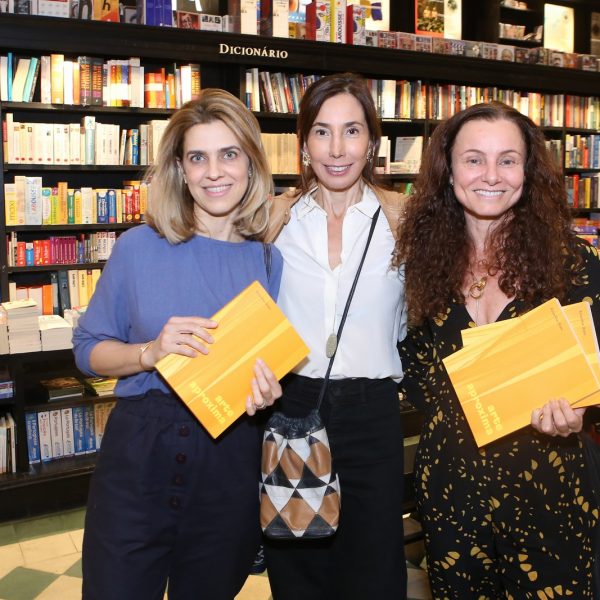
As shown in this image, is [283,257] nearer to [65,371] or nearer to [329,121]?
[329,121]

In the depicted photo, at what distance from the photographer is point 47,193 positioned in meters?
4.55

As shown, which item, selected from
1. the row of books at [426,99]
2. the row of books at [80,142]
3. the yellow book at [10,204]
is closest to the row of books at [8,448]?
the yellow book at [10,204]

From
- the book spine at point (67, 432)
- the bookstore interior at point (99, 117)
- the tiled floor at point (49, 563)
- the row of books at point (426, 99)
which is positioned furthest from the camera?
the row of books at point (426, 99)

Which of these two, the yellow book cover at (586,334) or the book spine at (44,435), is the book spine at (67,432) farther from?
the yellow book cover at (586,334)

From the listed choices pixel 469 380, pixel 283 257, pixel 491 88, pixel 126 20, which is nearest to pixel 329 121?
pixel 283 257

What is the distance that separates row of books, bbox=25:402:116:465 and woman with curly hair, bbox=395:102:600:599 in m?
2.70

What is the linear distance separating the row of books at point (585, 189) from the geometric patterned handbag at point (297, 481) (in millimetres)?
5813

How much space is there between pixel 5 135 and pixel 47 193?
1.37 ft

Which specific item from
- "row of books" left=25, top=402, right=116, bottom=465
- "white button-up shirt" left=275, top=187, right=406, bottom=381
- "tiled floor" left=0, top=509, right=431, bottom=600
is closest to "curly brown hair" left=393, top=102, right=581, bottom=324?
"white button-up shirt" left=275, top=187, right=406, bottom=381

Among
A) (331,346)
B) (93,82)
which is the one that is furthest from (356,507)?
(93,82)

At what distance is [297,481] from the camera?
1.85 meters

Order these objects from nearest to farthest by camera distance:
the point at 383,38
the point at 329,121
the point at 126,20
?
the point at 329,121 → the point at 126,20 → the point at 383,38

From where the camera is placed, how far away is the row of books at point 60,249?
4547mm

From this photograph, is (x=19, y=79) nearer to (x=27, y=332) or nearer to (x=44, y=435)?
(x=27, y=332)
